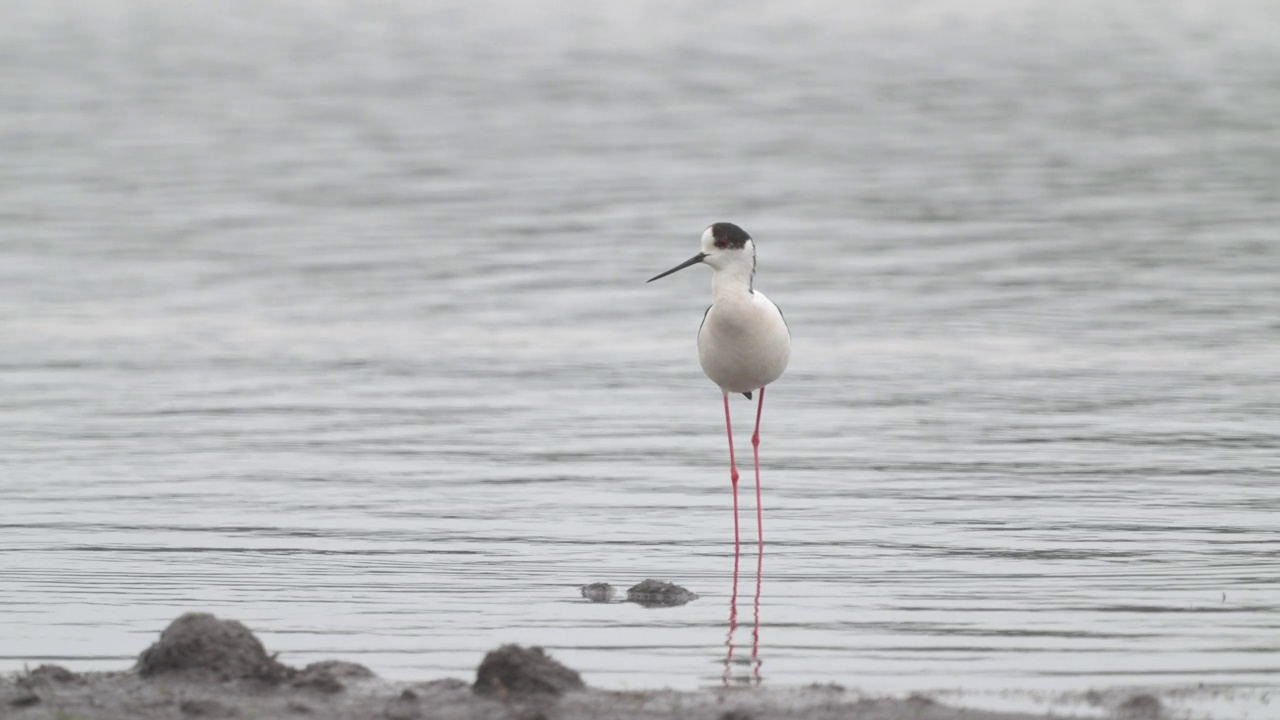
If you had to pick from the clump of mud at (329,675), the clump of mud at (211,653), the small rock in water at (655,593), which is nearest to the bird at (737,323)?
the small rock in water at (655,593)

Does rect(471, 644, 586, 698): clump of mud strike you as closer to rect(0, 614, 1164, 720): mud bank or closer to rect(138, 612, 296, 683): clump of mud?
rect(0, 614, 1164, 720): mud bank

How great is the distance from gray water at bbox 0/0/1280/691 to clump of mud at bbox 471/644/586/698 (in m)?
0.49

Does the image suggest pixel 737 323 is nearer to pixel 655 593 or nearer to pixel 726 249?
pixel 726 249

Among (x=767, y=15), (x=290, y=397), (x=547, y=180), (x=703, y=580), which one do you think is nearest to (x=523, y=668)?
(x=703, y=580)

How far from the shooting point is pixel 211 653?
6711 mm

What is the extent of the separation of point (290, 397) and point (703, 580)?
5042 millimetres

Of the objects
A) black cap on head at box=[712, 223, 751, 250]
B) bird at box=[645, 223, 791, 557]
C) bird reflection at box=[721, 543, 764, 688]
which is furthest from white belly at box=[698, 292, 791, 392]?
bird reflection at box=[721, 543, 764, 688]

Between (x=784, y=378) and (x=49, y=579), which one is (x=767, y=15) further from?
(x=49, y=579)

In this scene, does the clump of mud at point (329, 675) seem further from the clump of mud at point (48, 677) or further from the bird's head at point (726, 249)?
the bird's head at point (726, 249)

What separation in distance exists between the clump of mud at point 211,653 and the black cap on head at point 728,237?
3.79 metres

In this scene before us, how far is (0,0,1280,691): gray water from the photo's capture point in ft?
26.2

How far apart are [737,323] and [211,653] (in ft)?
13.1

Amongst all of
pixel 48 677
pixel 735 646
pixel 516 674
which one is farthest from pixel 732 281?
pixel 48 677

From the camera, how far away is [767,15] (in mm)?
62688
